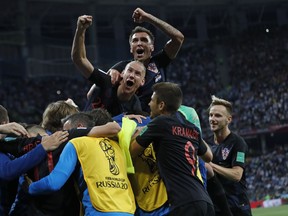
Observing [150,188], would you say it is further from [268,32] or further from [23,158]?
[268,32]

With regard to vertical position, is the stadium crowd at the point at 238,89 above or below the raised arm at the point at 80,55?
below

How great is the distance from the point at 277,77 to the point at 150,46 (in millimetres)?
30835

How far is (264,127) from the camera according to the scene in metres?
33.7

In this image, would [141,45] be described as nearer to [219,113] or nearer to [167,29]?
[167,29]

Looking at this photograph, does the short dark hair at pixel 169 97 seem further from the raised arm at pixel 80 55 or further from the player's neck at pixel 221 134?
the player's neck at pixel 221 134

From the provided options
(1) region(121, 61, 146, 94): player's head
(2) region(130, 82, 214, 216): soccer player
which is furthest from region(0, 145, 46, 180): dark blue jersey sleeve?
(1) region(121, 61, 146, 94): player's head

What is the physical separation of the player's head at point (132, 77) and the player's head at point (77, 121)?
2.79ft

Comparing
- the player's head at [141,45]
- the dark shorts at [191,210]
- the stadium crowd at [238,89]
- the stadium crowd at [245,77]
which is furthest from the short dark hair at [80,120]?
the stadium crowd at [245,77]

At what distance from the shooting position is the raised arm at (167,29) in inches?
218

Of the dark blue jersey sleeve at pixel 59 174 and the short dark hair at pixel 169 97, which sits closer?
the dark blue jersey sleeve at pixel 59 174

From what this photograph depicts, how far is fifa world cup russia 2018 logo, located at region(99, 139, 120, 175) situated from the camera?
4.36 metres

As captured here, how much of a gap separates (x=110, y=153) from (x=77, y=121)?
0.37 metres

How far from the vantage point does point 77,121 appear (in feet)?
15.0

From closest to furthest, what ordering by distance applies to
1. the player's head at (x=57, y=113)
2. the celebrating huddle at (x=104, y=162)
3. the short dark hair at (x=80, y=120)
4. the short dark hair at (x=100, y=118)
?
the celebrating huddle at (x=104, y=162) < the short dark hair at (x=80, y=120) < the short dark hair at (x=100, y=118) < the player's head at (x=57, y=113)
